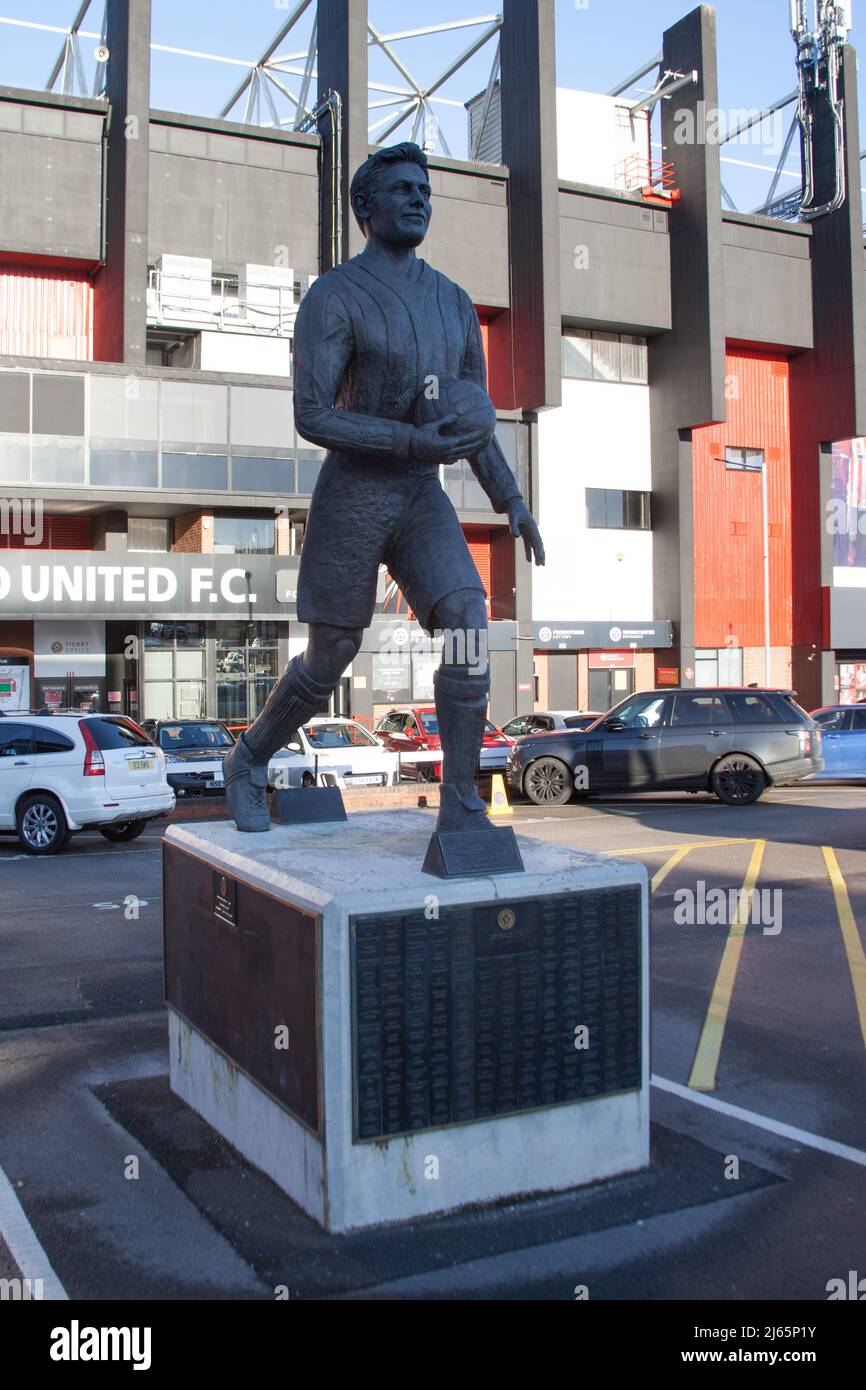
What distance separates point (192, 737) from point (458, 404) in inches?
655

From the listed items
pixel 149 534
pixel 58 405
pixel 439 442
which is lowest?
pixel 439 442

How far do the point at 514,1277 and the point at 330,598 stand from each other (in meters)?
2.60

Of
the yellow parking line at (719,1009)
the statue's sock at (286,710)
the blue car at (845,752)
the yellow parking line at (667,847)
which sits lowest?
the yellow parking line at (719,1009)

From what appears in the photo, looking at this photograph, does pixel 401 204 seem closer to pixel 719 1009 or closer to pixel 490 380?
pixel 719 1009

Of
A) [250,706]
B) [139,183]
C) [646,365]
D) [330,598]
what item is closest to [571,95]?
[646,365]

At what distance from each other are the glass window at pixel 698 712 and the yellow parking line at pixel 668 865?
607 cm

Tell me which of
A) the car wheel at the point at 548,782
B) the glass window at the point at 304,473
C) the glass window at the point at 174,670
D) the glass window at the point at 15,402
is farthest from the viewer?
the glass window at the point at 304,473

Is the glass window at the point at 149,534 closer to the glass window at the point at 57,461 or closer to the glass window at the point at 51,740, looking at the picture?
the glass window at the point at 57,461

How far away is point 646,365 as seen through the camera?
129 feet

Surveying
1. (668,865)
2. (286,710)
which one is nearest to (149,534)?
(668,865)

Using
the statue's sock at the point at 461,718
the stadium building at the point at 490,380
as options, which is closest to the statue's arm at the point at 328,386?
the statue's sock at the point at 461,718

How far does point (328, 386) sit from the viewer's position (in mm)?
4484

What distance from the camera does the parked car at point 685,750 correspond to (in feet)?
59.9

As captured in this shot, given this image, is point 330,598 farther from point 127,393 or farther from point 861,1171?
point 127,393
